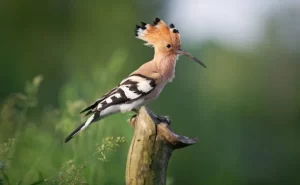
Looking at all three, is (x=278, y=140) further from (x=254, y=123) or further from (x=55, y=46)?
(x=55, y=46)

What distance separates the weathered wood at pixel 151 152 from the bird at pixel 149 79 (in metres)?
0.25

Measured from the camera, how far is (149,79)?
6.52ft

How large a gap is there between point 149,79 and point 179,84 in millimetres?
4464

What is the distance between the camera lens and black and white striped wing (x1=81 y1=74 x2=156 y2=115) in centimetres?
197

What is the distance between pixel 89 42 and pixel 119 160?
4329 millimetres

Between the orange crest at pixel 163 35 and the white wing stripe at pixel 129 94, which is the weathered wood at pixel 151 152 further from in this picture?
the orange crest at pixel 163 35

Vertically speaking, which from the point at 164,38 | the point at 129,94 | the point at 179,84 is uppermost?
the point at 164,38

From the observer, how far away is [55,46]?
6.93 metres

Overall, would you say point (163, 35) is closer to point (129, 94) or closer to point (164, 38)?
point (164, 38)

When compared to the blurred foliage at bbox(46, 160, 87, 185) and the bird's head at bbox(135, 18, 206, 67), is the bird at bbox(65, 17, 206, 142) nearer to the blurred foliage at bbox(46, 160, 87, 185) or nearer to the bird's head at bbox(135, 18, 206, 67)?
the bird's head at bbox(135, 18, 206, 67)

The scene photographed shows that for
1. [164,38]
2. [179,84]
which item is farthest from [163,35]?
[179,84]

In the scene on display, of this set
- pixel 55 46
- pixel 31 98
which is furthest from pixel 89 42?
pixel 31 98

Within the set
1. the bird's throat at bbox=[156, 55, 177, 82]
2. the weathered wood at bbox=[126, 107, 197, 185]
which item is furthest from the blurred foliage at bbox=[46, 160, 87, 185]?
the bird's throat at bbox=[156, 55, 177, 82]

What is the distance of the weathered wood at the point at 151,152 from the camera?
1.70 meters
